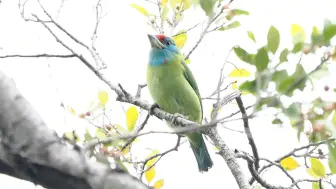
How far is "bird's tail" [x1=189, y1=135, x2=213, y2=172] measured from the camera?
4602 mm

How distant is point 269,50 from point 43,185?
0.85 metres

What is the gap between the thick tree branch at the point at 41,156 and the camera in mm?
1053

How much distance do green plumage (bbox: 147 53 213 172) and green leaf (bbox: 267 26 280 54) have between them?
2635mm

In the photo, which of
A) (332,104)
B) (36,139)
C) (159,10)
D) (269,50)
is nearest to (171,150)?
(159,10)

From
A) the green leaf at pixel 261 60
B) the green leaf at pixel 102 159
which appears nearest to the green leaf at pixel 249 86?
the green leaf at pixel 261 60

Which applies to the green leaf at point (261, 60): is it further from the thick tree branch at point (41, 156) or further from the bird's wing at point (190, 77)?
the bird's wing at point (190, 77)

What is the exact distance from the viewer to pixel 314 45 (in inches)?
63.2

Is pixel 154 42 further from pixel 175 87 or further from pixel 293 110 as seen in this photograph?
pixel 293 110

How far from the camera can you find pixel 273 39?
1.68 metres

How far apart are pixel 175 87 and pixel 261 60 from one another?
2922 mm

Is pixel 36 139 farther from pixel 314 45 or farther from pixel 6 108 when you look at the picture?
pixel 314 45

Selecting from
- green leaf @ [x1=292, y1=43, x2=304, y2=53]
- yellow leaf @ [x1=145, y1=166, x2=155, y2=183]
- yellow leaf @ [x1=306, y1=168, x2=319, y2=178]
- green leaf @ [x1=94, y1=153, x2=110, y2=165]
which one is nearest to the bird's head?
yellow leaf @ [x1=145, y1=166, x2=155, y2=183]

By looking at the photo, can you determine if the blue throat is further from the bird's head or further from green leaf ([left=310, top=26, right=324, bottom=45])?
green leaf ([left=310, top=26, right=324, bottom=45])

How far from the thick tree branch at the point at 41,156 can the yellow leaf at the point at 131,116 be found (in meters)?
2.32
